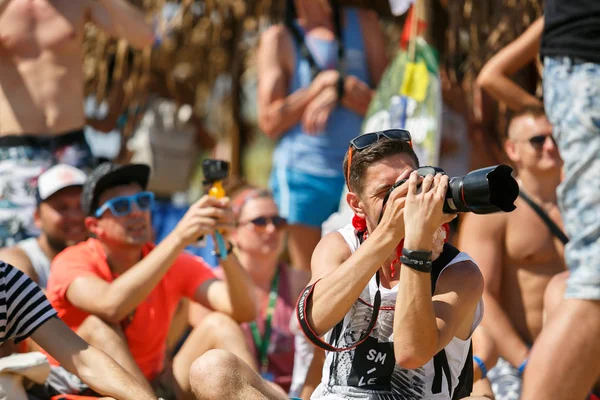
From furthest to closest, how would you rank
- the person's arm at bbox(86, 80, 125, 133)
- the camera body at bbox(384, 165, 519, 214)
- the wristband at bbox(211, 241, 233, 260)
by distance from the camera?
the person's arm at bbox(86, 80, 125, 133), the wristband at bbox(211, 241, 233, 260), the camera body at bbox(384, 165, 519, 214)

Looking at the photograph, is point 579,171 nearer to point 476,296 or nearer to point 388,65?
point 476,296

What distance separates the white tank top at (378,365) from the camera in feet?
9.32

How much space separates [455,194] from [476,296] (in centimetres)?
38

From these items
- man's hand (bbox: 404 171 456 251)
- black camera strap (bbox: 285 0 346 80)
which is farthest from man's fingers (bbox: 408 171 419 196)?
black camera strap (bbox: 285 0 346 80)

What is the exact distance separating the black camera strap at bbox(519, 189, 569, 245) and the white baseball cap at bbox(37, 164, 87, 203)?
2.05 meters

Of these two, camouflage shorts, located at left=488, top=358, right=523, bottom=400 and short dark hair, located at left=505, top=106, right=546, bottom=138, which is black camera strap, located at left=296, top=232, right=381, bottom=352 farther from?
short dark hair, located at left=505, top=106, right=546, bottom=138

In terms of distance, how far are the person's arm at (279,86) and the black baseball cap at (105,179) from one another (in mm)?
1317

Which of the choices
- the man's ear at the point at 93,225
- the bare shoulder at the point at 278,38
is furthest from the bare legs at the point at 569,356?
the bare shoulder at the point at 278,38

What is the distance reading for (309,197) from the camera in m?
5.41

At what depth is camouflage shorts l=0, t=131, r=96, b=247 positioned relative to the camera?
187 inches

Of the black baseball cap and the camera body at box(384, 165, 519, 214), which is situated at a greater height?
the camera body at box(384, 165, 519, 214)

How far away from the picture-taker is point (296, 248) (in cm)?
550

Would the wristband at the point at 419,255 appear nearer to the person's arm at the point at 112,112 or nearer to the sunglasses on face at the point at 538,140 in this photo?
the sunglasses on face at the point at 538,140

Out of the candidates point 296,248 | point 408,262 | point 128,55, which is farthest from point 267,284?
point 128,55
